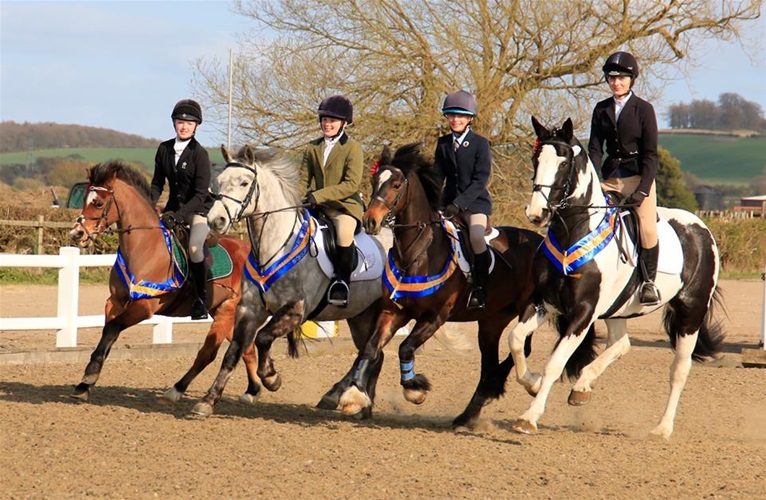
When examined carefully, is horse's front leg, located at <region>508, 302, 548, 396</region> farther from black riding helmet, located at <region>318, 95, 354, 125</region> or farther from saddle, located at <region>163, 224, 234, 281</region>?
saddle, located at <region>163, 224, 234, 281</region>

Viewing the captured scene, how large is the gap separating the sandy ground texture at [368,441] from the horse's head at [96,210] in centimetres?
130

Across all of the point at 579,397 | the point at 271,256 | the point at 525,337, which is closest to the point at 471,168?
the point at 525,337

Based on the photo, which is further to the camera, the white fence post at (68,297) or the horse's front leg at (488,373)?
the white fence post at (68,297)

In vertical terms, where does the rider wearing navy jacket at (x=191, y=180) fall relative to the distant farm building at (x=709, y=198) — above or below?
above

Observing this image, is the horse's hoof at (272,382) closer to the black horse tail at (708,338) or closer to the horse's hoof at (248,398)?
the horse's hoof at (248,398)

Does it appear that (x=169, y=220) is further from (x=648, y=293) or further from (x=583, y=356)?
(x=648, y=293)

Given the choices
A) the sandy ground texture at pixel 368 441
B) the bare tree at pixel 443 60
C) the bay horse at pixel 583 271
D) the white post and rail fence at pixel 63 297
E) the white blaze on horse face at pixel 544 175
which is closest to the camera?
the sandy ground texture at pixel 368 441

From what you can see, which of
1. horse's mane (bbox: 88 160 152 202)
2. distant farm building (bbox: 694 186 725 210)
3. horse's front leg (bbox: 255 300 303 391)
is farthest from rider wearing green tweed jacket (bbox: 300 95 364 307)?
distant farm building (bbox: 694 186 725 210)

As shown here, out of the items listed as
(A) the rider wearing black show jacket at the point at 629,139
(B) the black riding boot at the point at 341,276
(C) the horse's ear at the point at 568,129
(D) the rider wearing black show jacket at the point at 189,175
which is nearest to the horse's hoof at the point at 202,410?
(B) the black riding boot at the point at 341,276

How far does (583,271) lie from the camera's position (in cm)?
735

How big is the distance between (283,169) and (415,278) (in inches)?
53.7

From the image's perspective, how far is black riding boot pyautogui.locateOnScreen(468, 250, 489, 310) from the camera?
26.3ft

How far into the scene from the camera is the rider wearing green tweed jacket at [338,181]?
8.30m

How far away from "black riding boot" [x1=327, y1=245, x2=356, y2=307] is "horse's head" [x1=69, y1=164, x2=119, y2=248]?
180 cm
